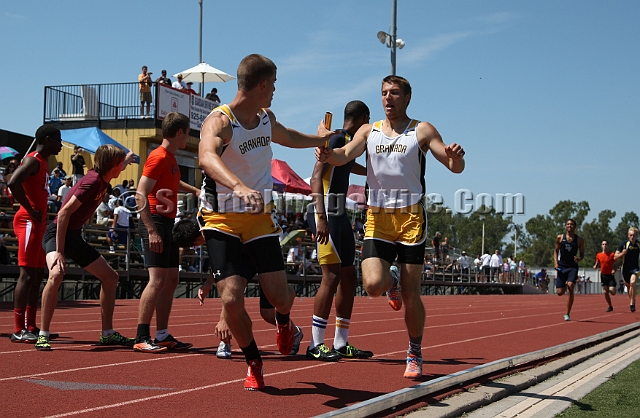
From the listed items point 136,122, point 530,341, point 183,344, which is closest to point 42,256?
point 183,344

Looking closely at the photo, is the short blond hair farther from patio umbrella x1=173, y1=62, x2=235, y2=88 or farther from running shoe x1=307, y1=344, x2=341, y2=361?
patio umbrella x1=173, y1=62, x2=235, y2=88

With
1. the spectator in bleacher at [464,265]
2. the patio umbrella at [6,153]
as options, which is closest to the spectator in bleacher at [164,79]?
the patio umbrella at [6,153]

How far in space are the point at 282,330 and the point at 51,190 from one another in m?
14.7

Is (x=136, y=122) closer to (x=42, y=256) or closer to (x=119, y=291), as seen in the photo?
(x=119, y=291)

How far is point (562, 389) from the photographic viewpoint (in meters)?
5.95

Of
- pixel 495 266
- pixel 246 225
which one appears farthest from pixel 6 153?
pixel 495 266

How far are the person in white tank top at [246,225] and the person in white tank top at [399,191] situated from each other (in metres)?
0.86

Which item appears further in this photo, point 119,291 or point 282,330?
point 119,291

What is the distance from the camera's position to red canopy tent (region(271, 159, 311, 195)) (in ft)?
91.4

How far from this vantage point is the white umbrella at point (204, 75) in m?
28.9

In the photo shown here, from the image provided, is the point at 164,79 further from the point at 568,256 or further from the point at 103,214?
the point at 568,256

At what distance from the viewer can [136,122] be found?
98.2 ft

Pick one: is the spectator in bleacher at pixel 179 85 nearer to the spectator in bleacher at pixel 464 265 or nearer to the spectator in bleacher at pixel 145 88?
the spectator in bleacher at pixel 145 88

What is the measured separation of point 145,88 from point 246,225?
2536cm
